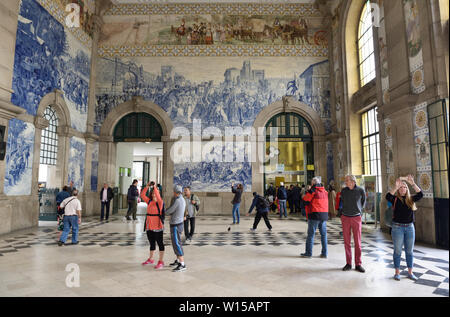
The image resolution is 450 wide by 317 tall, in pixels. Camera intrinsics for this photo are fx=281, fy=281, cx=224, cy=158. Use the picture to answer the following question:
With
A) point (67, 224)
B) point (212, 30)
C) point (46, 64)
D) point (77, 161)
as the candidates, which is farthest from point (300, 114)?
point (67, 224)

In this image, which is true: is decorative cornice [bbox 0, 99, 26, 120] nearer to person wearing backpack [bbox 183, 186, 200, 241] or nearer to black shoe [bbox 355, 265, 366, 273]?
person wearing backpack [bbox 183, 186, 200, 241]

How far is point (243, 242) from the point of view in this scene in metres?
6.99

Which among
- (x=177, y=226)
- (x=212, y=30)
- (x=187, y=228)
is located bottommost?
(x=187, y=228)

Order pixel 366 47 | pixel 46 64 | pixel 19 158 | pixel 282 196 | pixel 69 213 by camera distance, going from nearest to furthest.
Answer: pixel 69 213, pixel 19 158, pixel 46 64, pixel 366 47, pixel 282 196

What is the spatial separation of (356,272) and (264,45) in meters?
12.1

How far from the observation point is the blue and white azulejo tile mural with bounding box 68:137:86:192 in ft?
38.9

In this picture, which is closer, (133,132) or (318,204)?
(318,204)

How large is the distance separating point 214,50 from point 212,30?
1085 millimetres

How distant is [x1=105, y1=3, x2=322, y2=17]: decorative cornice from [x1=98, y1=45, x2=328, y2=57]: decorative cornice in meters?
1.82

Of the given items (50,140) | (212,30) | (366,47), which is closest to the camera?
(50,140)

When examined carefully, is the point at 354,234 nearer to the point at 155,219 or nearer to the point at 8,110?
the point at 155,219

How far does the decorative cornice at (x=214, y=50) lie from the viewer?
45.7ft

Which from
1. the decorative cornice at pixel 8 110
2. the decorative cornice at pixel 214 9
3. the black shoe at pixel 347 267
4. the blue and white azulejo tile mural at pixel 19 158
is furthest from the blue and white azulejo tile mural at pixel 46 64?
the black shoe at pixel 347 267
